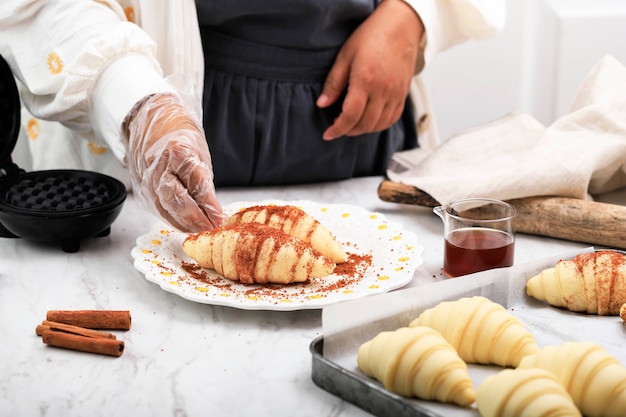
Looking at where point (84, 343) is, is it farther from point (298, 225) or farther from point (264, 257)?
point (298, 225)

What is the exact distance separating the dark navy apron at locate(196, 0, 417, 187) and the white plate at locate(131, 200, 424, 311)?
0.25 meters

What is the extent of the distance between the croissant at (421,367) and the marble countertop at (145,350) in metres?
0.06

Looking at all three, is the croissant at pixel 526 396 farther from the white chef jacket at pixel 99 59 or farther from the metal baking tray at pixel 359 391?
the white chef jacket at pixel 99 59

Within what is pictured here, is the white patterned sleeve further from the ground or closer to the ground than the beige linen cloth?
further from the ground

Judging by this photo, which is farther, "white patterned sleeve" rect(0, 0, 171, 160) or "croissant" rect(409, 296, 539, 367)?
"white patterned sleeve" rect(0, 0, 171, 160)

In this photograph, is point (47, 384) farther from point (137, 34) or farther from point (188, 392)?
point (137, 34)

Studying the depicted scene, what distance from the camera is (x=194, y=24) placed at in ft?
5.27

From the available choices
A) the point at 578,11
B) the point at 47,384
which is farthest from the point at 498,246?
the point at 578,11

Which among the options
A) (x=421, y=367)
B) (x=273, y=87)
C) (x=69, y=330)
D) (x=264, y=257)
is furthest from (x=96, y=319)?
(x=273, y=87)

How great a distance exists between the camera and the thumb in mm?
1785

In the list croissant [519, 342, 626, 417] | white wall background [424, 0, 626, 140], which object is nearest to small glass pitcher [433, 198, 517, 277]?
croissant [519, 342, 626, 417]

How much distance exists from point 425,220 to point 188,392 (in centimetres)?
82

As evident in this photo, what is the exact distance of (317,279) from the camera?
1.29 metres

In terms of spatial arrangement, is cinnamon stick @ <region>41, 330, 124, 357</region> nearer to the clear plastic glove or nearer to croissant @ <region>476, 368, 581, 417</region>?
the clear plastic glove
